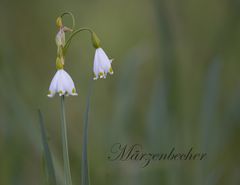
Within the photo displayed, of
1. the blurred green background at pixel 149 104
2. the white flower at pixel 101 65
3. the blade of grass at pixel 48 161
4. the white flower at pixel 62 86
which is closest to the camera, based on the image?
the blade of grass at pixel 48 161

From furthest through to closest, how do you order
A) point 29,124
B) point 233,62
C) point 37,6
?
point 37,6
point 233,62
point 29,124

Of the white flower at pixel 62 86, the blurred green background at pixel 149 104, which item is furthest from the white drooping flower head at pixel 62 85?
the blurred green background at pixel 149 104

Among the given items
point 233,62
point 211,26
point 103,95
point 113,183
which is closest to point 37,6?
point 103,95

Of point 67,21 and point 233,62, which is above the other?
point 67,21

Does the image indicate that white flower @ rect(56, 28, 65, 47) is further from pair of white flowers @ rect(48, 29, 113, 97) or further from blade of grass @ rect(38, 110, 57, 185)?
blade of grass @ rect(38, 110, 57, 185)

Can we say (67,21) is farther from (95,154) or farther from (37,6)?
(95,154)

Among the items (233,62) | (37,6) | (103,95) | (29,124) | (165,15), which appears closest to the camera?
(29,124)

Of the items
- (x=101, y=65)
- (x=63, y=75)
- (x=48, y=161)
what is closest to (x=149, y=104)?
(x=101, y=65)

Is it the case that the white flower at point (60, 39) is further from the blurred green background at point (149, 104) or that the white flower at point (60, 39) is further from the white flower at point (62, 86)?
the blurred green background at point (149, 104)
